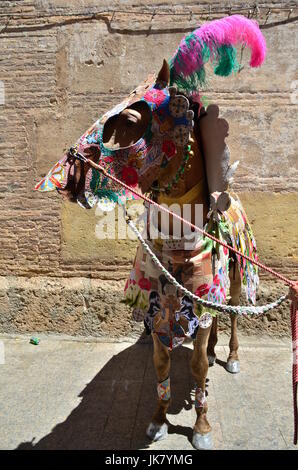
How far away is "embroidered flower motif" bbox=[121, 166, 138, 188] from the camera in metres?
1.80

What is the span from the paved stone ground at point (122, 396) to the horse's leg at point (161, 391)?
0.06 metres

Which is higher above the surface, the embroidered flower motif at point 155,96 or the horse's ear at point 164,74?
the horse's ear at point 164,74

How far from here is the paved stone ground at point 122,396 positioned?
2367 mm

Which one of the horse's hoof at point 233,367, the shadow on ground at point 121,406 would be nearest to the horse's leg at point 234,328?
the horse's hoof at point 233,367

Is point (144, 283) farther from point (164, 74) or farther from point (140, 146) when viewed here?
point (164, 74)

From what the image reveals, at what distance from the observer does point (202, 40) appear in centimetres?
174

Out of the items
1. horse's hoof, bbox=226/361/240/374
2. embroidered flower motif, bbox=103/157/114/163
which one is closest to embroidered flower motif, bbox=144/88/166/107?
embroidered flower motif, bbox=103/157/114/163

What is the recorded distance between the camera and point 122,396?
2887mm

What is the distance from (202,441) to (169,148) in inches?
69.8

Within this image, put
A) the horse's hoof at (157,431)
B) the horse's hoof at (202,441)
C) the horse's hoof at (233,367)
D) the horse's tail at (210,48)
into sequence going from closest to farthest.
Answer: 1. the horse's tail at (210,48)
2. the horse's hoof at (202,441)
3. the horse's hoof at (157,431)
4. the horse's hoof at (233,367)

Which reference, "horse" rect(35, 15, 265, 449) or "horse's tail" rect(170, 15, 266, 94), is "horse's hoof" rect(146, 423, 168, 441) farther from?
"horse's tail" rect(170, 15, 266, 94)

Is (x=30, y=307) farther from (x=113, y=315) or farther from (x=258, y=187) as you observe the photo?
(x=258, y=187)

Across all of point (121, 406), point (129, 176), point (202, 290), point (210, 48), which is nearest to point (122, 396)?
point (121, 406)

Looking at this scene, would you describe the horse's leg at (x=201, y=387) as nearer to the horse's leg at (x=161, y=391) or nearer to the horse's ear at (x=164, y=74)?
the horse's leg at (x=161, y=391)
